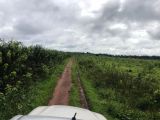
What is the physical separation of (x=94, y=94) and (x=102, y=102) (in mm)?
3111

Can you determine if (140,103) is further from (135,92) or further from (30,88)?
(30,88)

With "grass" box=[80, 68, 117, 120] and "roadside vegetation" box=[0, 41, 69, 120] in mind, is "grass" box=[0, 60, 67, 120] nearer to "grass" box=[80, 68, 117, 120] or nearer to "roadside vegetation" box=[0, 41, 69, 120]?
"roadside vegetation" box=[0, 41, 69, 120]

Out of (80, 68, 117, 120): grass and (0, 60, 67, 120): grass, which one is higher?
(0, 60, 67, 120): grass

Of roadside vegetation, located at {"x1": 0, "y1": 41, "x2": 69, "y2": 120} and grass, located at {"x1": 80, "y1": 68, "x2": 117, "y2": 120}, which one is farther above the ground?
roadside vegetation, located at {"x1": 0, "y1": 41, "x2": 69, "y2": 120}

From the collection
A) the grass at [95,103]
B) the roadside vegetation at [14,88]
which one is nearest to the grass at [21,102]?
the roadside vegetation at [14,88]

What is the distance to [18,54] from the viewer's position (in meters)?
21.4

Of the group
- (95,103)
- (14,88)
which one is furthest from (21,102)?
(95,103)

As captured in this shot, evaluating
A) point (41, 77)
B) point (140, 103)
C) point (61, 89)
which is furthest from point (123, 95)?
point (41, 77)

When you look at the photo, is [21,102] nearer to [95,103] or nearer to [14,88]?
[14,88]

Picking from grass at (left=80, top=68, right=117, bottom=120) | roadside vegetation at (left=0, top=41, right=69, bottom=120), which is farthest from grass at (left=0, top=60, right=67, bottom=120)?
grass at (left=80, top=68, right=117, bottom=120)

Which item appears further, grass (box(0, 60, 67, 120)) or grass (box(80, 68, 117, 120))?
grass (box(80, 68, 117, 120))

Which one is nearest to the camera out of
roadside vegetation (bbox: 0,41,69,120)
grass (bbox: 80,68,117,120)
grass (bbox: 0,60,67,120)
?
grass (bbox: 0,60,67,120)

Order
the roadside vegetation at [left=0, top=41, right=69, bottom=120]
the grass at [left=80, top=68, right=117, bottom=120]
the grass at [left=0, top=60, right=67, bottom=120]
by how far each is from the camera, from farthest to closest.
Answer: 1. the grass at [left=80, top=68, right=117, bottom=120]
2. the roadside vegetation at [left=0, top=41, right=69, bottom=120]
3. the grass at [left=0, top=60, right=67, bottom=120]

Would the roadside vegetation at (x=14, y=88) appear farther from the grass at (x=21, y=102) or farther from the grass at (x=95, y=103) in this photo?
the grass at (x=95, y=103)
